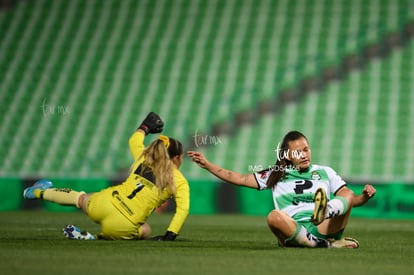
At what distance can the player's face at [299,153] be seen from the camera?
841cm

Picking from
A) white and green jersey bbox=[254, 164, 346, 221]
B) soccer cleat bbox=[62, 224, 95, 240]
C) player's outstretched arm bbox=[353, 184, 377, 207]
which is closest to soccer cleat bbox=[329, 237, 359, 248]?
white and green jersey bbox=[254, 164, 346, 221]

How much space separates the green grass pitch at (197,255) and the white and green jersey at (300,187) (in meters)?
0.38

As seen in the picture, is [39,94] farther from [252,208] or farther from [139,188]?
[139,188]

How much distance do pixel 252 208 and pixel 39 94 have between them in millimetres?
6680

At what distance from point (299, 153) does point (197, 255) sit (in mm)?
1391

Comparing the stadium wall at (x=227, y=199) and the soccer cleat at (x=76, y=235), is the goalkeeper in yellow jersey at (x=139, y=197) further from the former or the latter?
the stadium wall at (x=227, y=199)

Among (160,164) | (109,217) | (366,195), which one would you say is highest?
(366,195)

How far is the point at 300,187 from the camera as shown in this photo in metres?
8.62

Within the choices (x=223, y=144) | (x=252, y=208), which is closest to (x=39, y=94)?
(x=223, y=144)

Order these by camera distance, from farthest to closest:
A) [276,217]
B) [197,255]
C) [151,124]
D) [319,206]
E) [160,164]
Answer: [151,124] → [160,164] → [276,217] → [197,255] → [319,206]

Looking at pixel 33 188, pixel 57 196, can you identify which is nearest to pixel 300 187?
pixel 57 196

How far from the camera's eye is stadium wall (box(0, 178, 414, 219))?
16.8 meters

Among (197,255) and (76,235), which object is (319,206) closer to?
(197,255)

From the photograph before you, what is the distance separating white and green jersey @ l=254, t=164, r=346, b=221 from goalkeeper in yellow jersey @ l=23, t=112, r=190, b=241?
849 mm
